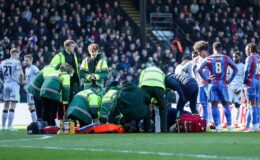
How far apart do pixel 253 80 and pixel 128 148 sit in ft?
27.2

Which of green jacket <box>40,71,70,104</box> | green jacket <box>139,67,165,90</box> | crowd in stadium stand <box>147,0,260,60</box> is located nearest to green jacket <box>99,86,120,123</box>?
green jacket <box>139,67,165,90</box>

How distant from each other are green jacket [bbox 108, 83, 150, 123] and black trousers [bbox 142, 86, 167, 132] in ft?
1.22

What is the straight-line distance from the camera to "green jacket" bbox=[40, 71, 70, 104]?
22.8m

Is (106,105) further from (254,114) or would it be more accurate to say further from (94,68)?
(254,114)

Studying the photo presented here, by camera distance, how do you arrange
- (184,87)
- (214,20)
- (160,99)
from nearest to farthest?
(160,99) → (184,87) → (214,20)

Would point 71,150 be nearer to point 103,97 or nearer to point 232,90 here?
point 103,97

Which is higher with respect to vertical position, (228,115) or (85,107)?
(85,107)

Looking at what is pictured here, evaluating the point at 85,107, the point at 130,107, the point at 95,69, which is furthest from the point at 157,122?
the point at 95,69

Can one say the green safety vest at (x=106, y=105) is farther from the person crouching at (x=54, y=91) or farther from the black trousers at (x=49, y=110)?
the black trousers at (x=49, y=110)

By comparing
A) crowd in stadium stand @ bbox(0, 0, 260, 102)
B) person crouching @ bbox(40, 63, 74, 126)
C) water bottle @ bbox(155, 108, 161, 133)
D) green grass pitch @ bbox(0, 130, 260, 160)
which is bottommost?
green grass pitch @ bbox(0, 130, 260, 160)

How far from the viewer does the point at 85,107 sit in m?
22.2

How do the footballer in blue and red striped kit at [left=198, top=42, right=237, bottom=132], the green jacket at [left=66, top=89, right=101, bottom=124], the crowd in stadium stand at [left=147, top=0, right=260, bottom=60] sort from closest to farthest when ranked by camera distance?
the green jacket at [left=66, top=89, right=101, bottom=124] < the footballer in blue and red striped kit at [left=198, top=42, right=237, bottom=132] < the crowd in stadium stand at [left=147, top=0, right=260, bottom=60]

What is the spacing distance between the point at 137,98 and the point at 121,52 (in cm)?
1883

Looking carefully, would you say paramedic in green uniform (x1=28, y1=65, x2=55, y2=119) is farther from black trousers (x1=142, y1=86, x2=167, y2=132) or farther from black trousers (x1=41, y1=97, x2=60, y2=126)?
black trousers (x1=142, y1=86, x2=167, y2=132)
